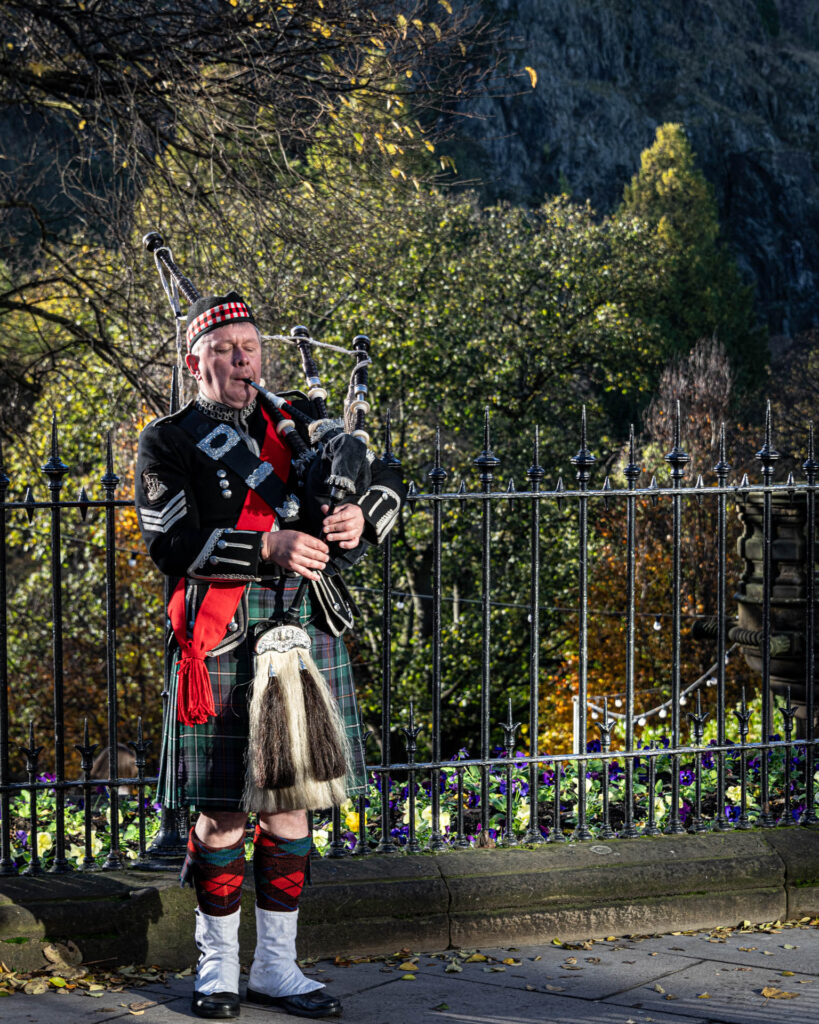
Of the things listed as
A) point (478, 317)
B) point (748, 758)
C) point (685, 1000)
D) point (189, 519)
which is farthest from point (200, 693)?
point (478, 317)

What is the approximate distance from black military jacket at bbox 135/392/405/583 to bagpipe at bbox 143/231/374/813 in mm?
75

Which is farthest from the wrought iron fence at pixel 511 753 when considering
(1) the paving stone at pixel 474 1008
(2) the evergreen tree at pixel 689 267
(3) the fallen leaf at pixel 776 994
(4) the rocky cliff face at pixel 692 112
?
(4) the rocky cliff face at pixel 692 112

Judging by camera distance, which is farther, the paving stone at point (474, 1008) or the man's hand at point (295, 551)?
the paving stone at point (474, 1008)

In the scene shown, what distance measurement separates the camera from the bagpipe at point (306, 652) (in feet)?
11.9

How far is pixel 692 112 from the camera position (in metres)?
83.1

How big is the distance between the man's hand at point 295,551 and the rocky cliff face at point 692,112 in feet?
187

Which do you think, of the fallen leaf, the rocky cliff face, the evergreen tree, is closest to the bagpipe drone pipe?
the fallen leaf

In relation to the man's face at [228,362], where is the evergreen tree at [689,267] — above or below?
above

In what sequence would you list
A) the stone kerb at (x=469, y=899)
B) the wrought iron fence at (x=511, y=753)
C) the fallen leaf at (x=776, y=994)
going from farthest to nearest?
1. the wrought iron fence at (x=511, y=753)
2. the stone kerb at (x=469, y=899)
3. the fallen leaf at (x=776, y=994)

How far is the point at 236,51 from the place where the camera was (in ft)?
27.2

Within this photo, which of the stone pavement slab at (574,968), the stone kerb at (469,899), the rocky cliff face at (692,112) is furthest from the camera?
the rocky cliff face at (692,112)

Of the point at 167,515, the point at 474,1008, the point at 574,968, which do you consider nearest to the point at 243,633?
the point at 167,515

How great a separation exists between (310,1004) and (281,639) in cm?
104

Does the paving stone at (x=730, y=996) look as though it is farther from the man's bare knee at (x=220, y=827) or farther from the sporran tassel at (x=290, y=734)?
the man's bare knee at (x=220, y=827)
